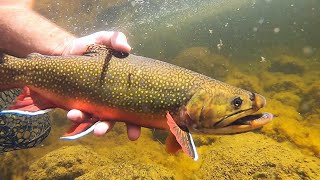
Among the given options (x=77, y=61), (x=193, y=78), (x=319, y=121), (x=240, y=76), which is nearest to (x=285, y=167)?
(x=193, y=78)

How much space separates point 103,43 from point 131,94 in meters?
0.87

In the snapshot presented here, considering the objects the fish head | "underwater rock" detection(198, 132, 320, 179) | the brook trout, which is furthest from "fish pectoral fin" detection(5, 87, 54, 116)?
"underwater rock" detection(198, 132, 320, 179)

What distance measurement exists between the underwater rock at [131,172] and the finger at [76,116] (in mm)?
1862

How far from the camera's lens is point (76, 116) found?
2.79m

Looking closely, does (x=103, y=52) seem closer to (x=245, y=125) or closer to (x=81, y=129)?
(x=81, y=129)

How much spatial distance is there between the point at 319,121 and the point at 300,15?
66938 mm

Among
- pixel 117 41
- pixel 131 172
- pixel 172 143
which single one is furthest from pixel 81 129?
pixel 131 172

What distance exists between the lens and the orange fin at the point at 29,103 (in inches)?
113

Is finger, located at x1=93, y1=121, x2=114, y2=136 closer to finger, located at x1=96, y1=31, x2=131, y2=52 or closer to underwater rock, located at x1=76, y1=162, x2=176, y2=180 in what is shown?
finger, located at x1=96, y1=31, x2=131, y2=52

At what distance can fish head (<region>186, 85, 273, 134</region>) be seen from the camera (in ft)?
8.68

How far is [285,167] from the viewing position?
4574 mm

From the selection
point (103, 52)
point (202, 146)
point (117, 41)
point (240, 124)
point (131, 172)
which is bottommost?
point (202, 146)

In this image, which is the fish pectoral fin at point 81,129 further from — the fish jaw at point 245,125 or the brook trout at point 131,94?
the fish jaw at point 245,125

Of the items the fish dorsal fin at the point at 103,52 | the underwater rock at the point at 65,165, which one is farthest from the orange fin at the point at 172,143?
the underwater rock at the point at 65,165
